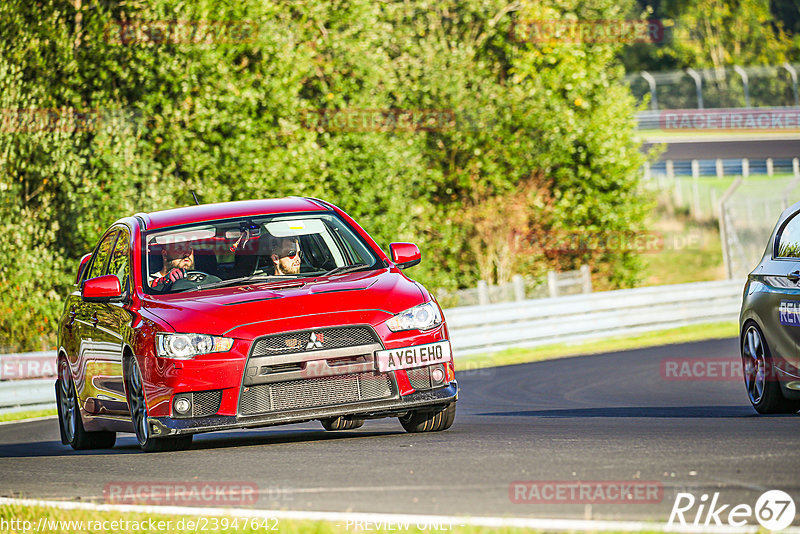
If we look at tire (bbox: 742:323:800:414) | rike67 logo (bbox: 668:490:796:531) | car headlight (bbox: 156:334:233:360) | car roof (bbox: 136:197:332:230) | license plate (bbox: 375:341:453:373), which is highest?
car roof (bbox: 136:197:332:230)

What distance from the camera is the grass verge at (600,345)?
20.9 metres

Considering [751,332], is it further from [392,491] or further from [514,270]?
[514,270]

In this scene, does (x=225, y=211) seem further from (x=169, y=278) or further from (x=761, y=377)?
(x=761, y=377)

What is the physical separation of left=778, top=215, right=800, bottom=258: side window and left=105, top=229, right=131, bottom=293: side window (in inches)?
185

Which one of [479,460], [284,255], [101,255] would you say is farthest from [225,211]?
[479,460]

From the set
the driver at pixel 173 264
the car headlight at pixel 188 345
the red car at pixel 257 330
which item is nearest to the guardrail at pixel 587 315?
the red car at pixel 257 330

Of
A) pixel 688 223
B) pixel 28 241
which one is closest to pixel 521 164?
pixel 28 241

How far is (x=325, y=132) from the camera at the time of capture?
29.3 m

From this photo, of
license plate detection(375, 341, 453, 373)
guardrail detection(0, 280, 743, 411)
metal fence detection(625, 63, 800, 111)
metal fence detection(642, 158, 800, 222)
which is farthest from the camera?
metal fence detection(625, 63, 800, 111)

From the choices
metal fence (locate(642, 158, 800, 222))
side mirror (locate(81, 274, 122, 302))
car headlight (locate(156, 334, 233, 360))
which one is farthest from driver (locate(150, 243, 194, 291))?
metal fence (locate(642, 158, 800, 222))

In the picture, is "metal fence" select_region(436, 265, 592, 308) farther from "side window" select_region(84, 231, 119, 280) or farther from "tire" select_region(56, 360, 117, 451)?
"tire" select_region(56, 360, 117, 451)

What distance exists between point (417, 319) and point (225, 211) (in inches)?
83.3

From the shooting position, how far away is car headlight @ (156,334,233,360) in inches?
335

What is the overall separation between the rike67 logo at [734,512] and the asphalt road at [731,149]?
55522 millimetres
